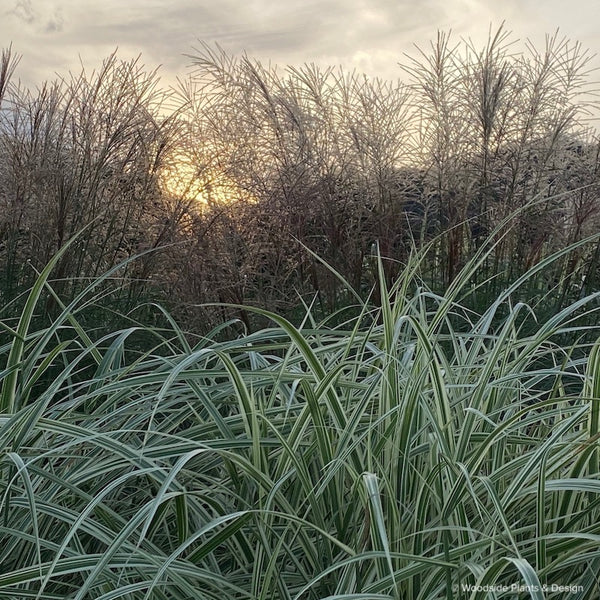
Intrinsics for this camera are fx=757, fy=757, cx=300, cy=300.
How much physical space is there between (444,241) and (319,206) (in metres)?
0.63

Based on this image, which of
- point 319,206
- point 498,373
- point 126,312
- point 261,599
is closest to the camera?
point 261,599

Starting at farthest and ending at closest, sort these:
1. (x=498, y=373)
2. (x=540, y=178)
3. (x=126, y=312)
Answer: (x=540, y=178), (x=126, y=312), (x=498, y=373)

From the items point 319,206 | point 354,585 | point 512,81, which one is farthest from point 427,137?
point 354,585

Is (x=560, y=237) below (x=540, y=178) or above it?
below

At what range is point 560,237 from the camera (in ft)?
12.5

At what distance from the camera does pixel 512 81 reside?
3.71 m

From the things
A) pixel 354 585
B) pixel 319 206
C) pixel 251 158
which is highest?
pixel 251 158

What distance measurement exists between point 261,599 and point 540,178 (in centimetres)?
300

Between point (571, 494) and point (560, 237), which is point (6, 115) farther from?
point (571, 494)

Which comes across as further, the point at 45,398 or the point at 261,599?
the point at 45,398

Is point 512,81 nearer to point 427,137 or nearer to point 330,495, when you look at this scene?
point 427,137

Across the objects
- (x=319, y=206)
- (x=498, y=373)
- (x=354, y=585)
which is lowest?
(x=354, y=585)

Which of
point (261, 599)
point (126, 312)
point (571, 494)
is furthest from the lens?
point (126, 312)


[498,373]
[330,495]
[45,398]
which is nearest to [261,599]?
[330,495]
